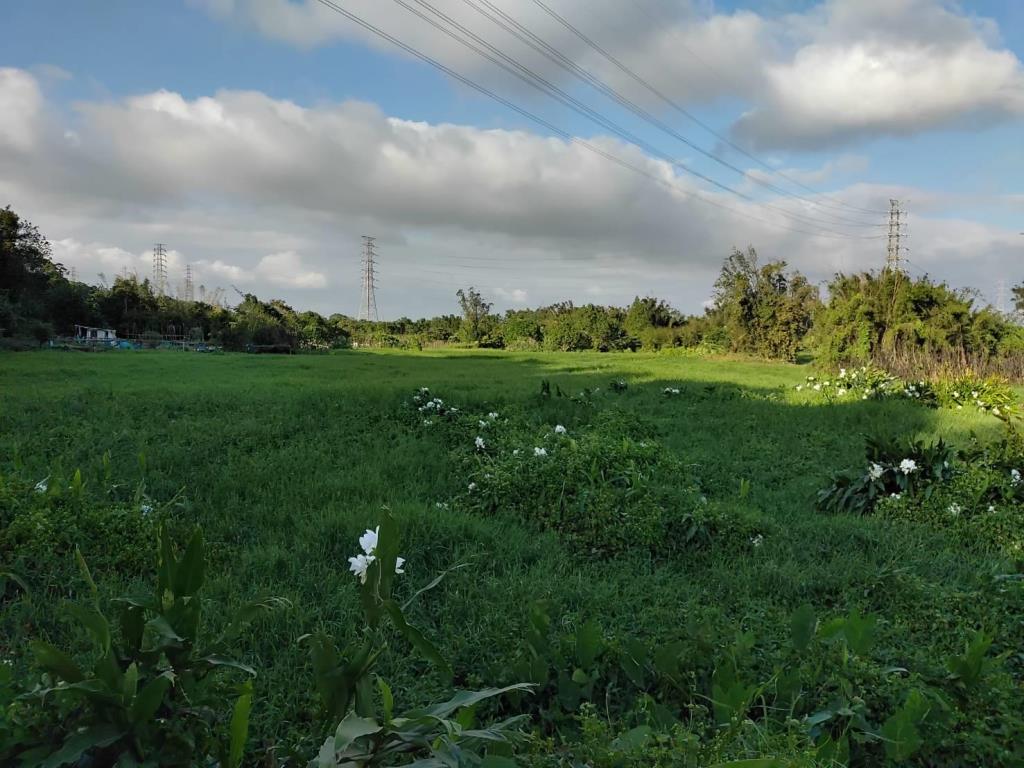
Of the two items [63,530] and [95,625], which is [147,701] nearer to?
[95,625]

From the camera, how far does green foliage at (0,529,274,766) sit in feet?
4.23

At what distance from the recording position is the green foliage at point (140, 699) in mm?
1290

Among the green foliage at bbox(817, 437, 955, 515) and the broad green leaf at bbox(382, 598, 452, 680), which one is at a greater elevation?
the broad green leaf at bbox(382, 598, 452, 680)

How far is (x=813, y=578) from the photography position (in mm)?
3553

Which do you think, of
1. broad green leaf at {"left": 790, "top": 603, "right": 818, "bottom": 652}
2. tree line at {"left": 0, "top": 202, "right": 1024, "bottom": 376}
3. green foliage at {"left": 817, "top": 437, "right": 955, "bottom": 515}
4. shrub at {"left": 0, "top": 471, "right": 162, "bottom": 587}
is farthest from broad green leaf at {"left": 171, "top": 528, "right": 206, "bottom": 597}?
tree line at {"left": 0, "top": 202, "right": 1024, "bottom": 376}

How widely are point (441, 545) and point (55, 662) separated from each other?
251cm

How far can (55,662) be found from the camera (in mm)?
1321

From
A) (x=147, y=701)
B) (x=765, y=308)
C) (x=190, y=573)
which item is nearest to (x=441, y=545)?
(x=190, y=573)

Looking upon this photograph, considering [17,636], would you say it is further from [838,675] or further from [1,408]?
[1,408]

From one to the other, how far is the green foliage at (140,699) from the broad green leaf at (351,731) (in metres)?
0.21

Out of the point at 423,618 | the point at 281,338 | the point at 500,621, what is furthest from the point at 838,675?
the point at 281,338

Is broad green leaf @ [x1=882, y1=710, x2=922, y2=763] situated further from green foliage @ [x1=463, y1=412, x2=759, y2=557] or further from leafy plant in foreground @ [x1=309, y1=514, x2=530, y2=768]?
green foliage @ [x1=463, y1=412, x2=759, y2=557]

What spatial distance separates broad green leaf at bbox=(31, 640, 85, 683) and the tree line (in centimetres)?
1655

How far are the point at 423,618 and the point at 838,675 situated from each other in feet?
5.83
